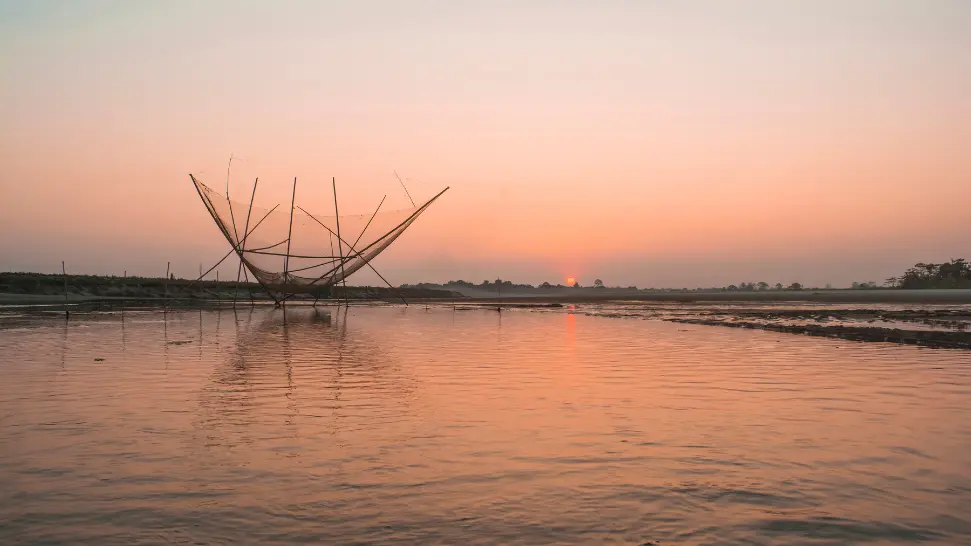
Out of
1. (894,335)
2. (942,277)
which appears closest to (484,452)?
(894,335)

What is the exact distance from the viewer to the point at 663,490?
5.68 metres

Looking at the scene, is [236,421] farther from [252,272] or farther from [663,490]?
[252,272]

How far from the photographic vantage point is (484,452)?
22.9 ft

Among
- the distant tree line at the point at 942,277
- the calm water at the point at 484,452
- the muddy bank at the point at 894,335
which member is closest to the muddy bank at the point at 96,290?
the muddy bank at the point at 894,335

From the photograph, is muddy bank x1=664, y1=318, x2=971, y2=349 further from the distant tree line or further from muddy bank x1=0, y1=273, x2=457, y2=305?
the distant tree line

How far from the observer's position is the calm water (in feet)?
15.9

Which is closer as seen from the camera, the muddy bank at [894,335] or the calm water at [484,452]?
the calm water at [484,452]

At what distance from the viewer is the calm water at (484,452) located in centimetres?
486

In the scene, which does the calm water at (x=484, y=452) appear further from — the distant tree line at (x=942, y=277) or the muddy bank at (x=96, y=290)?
the distant tree line at (x=942, y=277)

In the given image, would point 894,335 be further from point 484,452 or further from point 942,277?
point 942,277

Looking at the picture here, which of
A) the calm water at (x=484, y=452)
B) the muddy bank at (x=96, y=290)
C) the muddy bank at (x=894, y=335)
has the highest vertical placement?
the muddy bank at (x=96, y=290)

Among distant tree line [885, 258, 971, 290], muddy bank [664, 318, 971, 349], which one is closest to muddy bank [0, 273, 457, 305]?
muddy bank [664, 318, 971, 349]

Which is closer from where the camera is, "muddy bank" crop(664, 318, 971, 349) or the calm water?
the calm water

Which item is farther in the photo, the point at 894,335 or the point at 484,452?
the point at 894,335
